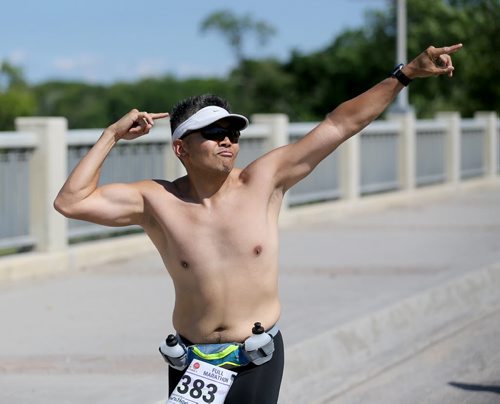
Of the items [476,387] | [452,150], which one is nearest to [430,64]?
[476,387]

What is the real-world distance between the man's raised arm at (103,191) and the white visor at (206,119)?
164 millimetres

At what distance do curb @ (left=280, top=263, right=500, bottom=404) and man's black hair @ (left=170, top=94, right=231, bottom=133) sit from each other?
3.53 meters

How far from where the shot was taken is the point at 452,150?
86.0 ft

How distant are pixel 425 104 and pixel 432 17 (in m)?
7.79

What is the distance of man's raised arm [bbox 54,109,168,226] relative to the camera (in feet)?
15.0

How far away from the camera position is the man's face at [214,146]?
4445mm

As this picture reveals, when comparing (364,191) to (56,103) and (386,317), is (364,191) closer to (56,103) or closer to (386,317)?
(386,317)

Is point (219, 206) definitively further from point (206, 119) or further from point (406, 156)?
point (406, 156)

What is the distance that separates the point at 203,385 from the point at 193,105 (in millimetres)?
979

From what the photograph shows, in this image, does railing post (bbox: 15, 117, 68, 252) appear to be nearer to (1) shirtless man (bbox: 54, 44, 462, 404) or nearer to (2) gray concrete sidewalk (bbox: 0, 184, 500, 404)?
(2) gray concrete sidewalk (bbox: 0, 184, 500, 404)

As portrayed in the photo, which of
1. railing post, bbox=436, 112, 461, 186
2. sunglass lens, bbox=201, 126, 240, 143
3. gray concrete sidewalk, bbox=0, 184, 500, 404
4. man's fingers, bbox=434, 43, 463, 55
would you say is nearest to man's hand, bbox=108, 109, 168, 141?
sunglass lens, bbox=201, 126, 240, 143

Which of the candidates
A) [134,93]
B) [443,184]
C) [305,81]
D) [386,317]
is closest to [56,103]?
[134,93]

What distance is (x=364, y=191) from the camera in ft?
71.9

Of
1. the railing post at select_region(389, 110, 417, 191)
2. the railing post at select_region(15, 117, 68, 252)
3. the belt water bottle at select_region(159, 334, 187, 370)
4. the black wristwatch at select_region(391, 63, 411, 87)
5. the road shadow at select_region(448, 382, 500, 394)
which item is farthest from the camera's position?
the railing post at select_region(389, 110, 417, 191)
